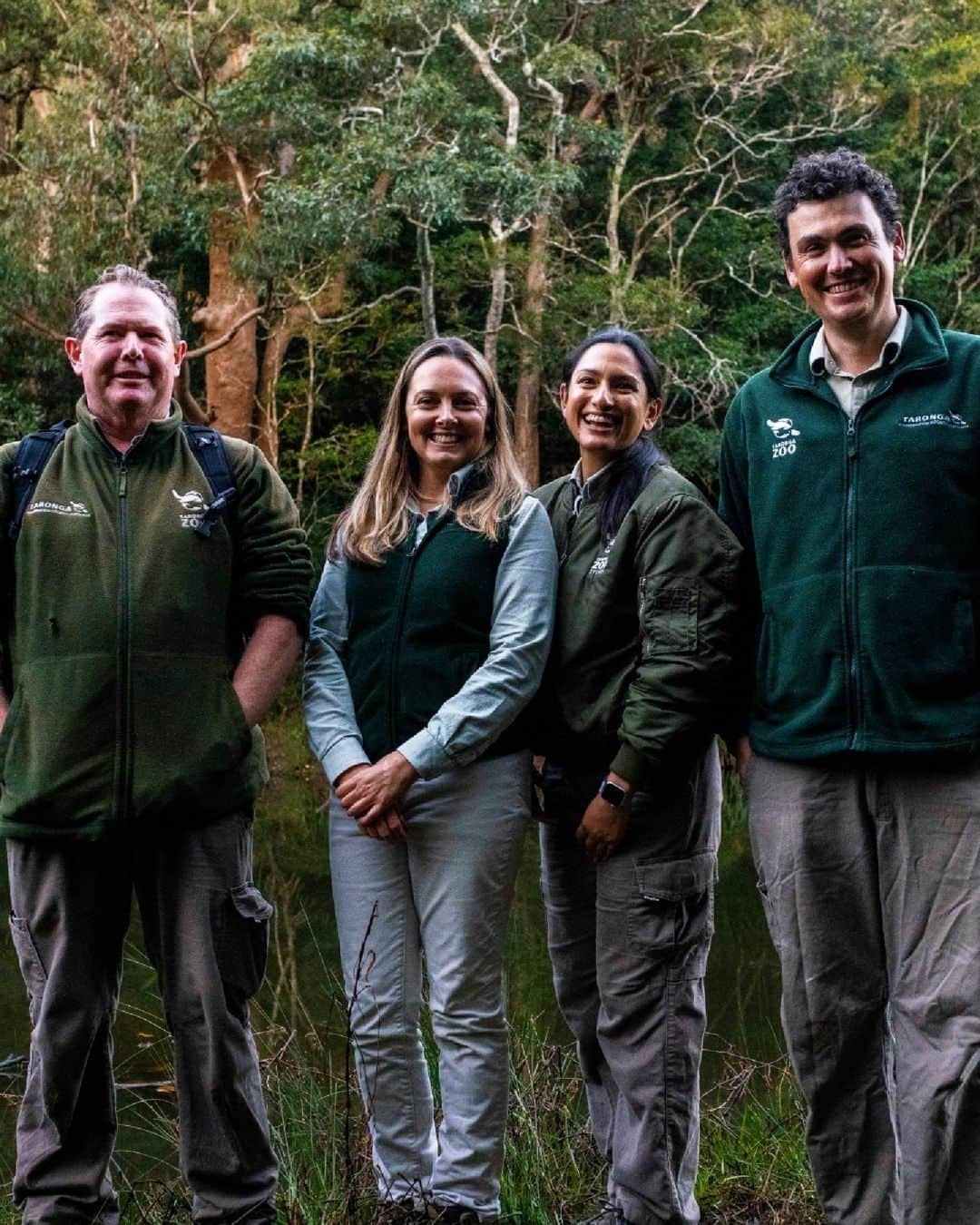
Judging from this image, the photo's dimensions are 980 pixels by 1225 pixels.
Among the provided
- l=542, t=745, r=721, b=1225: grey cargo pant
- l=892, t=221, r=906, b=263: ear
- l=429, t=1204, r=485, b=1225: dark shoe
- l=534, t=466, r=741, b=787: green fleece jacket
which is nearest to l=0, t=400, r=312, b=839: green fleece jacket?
l=534, t=466, r=741, b=787: green fleece jacket

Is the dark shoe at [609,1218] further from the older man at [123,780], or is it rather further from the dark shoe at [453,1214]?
the older man at [123,780]

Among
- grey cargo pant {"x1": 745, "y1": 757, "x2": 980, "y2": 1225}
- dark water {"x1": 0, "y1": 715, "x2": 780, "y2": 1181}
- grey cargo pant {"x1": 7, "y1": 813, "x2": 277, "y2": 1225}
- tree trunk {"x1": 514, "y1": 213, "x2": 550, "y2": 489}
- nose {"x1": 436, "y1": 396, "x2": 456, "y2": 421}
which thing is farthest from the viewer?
tree trunk {"x1": 514, "y1": 213, "x2": 550, "y2": 489}

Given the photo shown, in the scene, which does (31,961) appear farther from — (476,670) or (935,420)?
(935,420)

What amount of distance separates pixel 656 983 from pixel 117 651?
122cm

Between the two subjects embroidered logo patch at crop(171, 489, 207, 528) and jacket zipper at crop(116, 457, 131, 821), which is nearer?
jacket zipper at crop(116, 457, 131, 821)

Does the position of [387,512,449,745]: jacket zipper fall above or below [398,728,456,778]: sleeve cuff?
above

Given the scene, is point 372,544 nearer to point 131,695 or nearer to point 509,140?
point 131,695

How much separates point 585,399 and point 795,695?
0.86 meters

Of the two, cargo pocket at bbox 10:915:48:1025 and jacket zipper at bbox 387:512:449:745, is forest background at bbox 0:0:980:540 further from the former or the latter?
cargo pocket at bbox 10:915:48:1025

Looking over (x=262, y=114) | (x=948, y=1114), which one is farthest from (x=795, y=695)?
(x=262, y=114)

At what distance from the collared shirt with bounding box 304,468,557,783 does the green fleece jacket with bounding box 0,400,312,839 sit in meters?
0.23

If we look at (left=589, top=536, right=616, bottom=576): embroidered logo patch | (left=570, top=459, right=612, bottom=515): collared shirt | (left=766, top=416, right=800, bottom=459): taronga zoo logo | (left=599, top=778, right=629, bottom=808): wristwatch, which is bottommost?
(left=599, top=778, right=629, bottom=808): wristwatch

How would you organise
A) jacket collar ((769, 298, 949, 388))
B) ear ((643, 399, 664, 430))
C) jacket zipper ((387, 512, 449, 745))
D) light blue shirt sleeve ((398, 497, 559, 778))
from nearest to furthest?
jacket collar ((769, 298, 949, 388)) → light blue shirt sleeve ((398, 497, 559, 778)) → jacket zipper ((387, 512, 449, 745)) → ear ((643, 399, 664, 430))

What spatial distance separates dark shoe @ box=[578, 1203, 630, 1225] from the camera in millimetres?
2828
